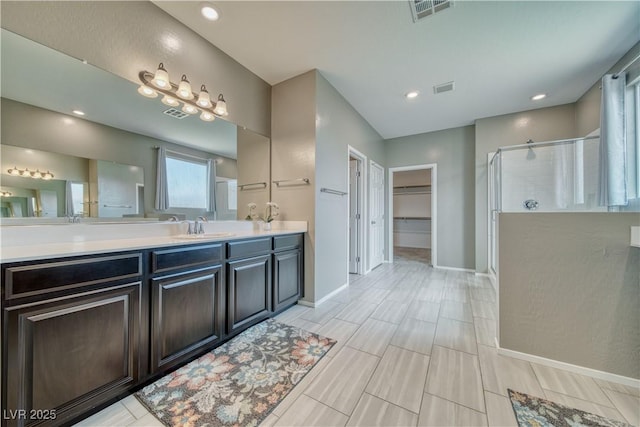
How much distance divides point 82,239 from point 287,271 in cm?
157

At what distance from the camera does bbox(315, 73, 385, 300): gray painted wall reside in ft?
Result: 8.41

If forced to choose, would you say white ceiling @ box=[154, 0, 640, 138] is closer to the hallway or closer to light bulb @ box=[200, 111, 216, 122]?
light bulb @ box=[200, 111, 216, 122]

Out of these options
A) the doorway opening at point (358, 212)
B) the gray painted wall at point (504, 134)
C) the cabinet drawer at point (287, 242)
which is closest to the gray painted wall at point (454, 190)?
the gray painted wall at point (504, 134)

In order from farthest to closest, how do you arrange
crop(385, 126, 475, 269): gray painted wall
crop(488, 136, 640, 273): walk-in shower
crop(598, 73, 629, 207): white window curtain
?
1. crop(385, 126, 475, 269): gray painted wall
2. crop(488, 136, 640, 273): walk-in shower
3. crop(598, 73, 629, 207): white window curtain

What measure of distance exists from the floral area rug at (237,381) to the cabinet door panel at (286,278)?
408mm

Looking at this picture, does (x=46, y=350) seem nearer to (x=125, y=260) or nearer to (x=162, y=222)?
(x=125, y=260)

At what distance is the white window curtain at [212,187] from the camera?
88.4 inches

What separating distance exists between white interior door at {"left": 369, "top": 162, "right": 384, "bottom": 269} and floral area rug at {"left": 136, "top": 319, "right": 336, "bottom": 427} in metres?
2.64

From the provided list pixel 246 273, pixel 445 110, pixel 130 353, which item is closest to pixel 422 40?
pixel 445 110

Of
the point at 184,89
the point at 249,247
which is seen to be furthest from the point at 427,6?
the point at 249,247

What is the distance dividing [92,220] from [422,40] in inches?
122

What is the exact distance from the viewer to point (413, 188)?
6613 millimetres

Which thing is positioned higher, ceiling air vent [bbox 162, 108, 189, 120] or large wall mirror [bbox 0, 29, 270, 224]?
Result: ceiling air vent [bbox 162, 108, 189, 120]

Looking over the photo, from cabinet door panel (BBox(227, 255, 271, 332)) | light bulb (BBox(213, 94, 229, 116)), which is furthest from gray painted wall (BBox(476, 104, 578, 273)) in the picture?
light bulb (BBox(213, 94, 229, 116))
